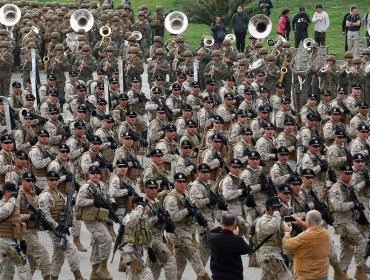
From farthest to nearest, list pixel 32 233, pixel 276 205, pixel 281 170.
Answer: pixel 281 170
pixel 32 233
pixel 276 205

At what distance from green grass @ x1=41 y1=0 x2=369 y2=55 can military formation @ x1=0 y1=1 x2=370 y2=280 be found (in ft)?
32.9

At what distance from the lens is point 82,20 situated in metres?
41.1

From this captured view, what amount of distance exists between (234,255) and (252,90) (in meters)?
13.5

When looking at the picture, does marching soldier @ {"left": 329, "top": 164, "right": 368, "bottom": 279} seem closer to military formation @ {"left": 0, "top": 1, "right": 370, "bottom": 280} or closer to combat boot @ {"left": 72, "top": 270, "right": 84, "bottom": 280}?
military formation @ {"left": 0, "top": 1, "right": 370, "bottom": 280}

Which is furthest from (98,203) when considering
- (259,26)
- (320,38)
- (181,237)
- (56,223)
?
(320,38)

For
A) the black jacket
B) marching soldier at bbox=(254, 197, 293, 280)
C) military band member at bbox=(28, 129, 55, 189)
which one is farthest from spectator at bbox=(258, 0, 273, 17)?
the black jacket

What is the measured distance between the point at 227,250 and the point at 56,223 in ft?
13.8

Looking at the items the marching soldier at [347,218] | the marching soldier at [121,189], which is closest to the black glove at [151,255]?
the marching soldier at [121,189]

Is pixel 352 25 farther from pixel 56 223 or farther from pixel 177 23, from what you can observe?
pixel 56 223

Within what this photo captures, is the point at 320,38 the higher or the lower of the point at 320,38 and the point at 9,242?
the higher

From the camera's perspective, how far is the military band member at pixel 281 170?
23297 millimetres

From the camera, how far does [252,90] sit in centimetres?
3111

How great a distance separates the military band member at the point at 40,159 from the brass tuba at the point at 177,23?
1563cm

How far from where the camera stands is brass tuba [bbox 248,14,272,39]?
128ft
